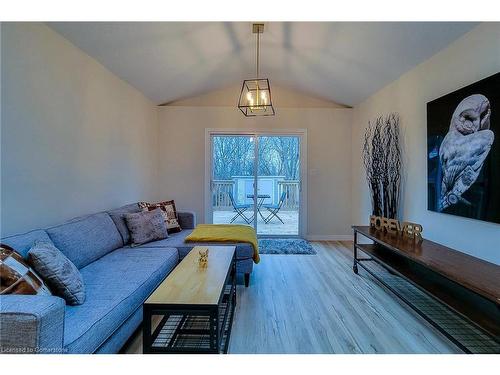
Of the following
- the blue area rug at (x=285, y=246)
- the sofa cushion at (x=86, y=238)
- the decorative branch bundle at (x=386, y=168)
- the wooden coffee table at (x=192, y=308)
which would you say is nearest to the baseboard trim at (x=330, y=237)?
the blue area rug at (x=285, y=246)

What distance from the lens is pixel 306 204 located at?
4914mm

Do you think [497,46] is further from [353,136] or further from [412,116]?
[353,136]

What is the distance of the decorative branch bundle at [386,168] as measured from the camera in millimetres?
3402

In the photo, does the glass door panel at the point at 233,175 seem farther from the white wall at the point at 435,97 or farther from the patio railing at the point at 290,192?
the white wall at the point at 435,97

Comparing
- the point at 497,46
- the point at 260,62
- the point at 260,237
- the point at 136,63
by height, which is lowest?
the point at 260,237

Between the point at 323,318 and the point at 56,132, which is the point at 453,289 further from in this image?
the point at 56,132

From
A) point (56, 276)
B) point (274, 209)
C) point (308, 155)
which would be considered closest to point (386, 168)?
point (308, 155)

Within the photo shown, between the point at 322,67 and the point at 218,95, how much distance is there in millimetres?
1991

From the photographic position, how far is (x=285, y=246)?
4359 mm

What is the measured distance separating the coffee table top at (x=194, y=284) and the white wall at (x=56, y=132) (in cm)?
129
